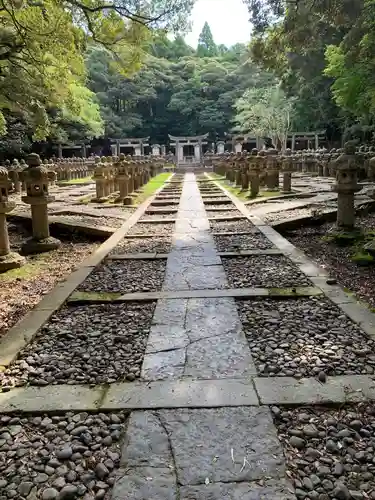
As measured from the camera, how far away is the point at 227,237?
7.80 meters

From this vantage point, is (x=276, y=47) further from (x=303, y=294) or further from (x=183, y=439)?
(x=183, y=439)

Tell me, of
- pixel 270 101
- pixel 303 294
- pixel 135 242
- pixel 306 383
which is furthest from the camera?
pixel 270 101

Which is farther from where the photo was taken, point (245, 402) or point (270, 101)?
point (270, 101)

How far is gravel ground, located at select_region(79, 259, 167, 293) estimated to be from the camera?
4.89 meters

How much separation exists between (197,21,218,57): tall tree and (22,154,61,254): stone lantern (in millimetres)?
68967

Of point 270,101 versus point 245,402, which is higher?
point 270,101

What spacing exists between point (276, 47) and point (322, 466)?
14.3 meters

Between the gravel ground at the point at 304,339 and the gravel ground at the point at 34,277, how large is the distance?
2.21 meters

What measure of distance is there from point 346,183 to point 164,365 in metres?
4.95

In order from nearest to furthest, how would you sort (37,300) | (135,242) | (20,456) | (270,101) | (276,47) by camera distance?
1. (20,456)
2. (37,300)
3. (135,242)
4. (276,47)
5. (270,101)

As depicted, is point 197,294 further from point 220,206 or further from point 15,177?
point 15,177

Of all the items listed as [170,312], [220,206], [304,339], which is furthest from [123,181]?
[304,339]

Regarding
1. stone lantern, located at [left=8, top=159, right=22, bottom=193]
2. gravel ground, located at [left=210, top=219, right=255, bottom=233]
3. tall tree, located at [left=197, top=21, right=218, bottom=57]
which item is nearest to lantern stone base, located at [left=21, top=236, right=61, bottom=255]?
gravel ground, located at [left=210, top=219, right=255, bottom=233]

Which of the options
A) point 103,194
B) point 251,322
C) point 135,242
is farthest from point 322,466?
point 103,194
